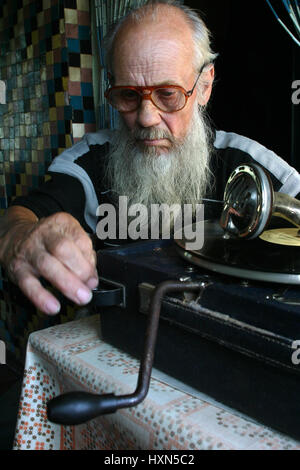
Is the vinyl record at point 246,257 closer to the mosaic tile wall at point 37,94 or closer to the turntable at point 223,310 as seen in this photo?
the turntable at point 223,310

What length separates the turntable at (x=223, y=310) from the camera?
0.68 metres

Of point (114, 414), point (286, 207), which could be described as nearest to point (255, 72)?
point (286, 207)

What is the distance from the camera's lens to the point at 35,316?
9.50 ft

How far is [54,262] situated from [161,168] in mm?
879

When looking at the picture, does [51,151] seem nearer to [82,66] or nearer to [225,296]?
[82,66]

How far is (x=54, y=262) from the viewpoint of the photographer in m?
0.85

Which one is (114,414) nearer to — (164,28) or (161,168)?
(161,168)

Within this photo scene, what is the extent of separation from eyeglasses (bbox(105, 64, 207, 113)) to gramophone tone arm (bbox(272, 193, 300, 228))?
0.71 metres

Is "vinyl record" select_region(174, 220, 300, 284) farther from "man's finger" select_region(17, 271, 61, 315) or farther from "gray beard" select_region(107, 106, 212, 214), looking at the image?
"gray beard" select_region(107, 106, 212, 214)

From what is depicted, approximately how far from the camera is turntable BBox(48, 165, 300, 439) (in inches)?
26.8

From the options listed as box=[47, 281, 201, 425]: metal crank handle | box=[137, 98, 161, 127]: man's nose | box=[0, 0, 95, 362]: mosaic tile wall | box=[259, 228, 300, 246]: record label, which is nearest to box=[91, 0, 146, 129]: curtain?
box=[0, 0, 95, 362]: mosaic tile wall

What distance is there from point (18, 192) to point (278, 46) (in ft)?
6.46
